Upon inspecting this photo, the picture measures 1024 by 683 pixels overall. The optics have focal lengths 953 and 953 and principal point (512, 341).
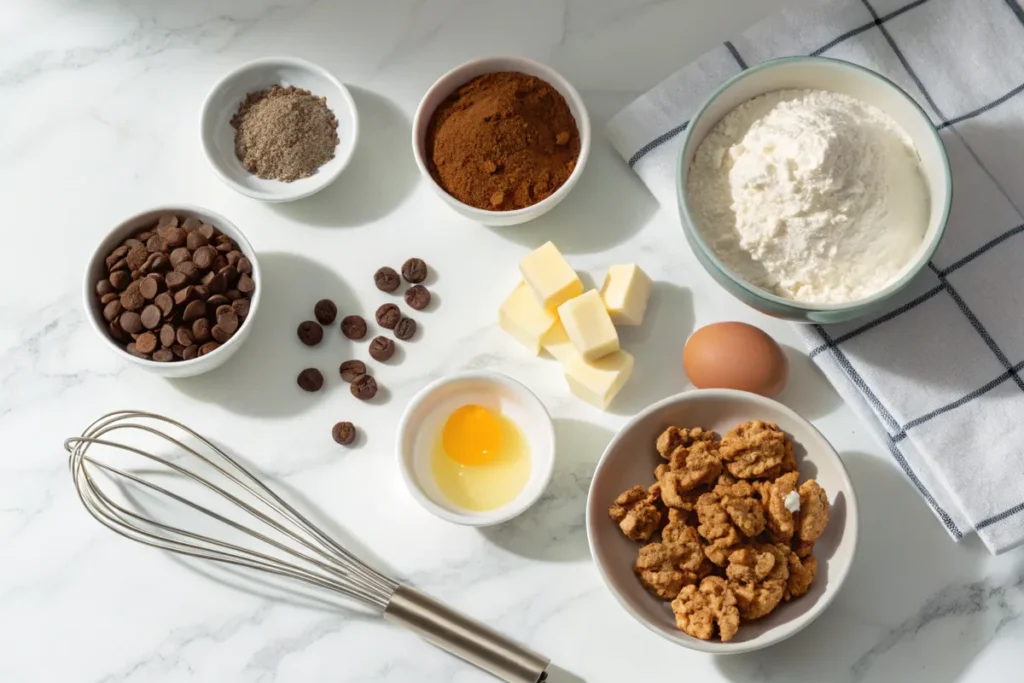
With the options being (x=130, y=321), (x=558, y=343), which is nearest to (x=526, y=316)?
(x=558, y=343)

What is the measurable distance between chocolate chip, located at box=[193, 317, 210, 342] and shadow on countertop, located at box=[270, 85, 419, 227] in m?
0.20

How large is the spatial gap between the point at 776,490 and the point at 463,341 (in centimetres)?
42

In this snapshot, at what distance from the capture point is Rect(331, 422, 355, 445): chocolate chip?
1166mm

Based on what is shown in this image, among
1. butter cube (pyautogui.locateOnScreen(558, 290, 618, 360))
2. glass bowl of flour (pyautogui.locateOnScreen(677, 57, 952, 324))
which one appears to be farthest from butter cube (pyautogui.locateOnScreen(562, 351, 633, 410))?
glass bowl of flour (pyautogui.locateOnScreen(677, 57, 952, 324))

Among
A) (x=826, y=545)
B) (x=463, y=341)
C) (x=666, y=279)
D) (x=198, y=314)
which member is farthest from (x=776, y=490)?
(x=198, y=314)

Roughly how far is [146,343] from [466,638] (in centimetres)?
51

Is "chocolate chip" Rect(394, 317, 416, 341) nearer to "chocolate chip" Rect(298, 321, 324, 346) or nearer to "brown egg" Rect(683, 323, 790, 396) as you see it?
"chocolate chip" Rect(298, 321, 324, 346)

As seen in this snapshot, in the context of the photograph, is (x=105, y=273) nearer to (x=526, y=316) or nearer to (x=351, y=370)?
(x=351, y=370)

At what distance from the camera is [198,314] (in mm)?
1144

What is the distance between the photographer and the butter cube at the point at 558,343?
3.83ft

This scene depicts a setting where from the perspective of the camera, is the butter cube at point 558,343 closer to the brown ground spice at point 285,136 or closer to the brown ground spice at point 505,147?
the brown ground spice at point 505,147

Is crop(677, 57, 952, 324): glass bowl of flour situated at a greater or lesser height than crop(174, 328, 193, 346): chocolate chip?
lesser

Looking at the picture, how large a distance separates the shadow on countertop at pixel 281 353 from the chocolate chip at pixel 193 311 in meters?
0.07

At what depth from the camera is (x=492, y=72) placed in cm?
123
